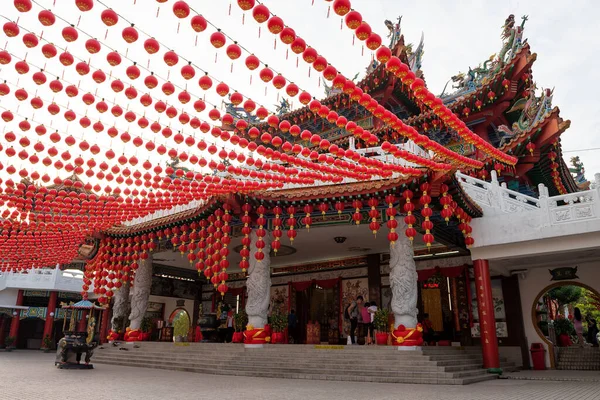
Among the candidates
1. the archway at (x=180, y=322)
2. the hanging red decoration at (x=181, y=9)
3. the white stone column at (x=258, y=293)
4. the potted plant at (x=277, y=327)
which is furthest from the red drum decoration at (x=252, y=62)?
the archway at (x=180, y=322)

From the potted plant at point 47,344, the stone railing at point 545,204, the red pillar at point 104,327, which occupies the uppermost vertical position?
the stone railing at point 545,204

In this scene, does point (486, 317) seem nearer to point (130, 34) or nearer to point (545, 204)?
point (545, 204)

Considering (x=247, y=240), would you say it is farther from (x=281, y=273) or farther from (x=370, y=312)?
(x=281, y=273)

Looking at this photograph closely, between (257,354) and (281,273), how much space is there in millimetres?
7398

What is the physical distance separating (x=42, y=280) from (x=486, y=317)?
22173 millimetres

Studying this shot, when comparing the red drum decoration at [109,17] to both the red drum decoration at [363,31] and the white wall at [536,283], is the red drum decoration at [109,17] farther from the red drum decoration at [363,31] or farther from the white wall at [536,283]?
the white wall at [536,283]

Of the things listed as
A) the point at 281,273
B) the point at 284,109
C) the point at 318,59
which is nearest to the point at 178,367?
the point at 281,273

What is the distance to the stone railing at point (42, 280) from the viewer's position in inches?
876

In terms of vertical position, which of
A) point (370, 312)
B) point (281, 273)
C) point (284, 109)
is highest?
point (284, 109)

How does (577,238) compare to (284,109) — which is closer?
(577,238)

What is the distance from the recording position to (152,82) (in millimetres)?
6078

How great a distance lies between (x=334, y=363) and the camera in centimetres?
949

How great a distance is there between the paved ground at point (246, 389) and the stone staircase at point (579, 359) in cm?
480

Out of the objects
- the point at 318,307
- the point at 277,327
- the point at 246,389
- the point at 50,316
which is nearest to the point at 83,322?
the point at 50,316
